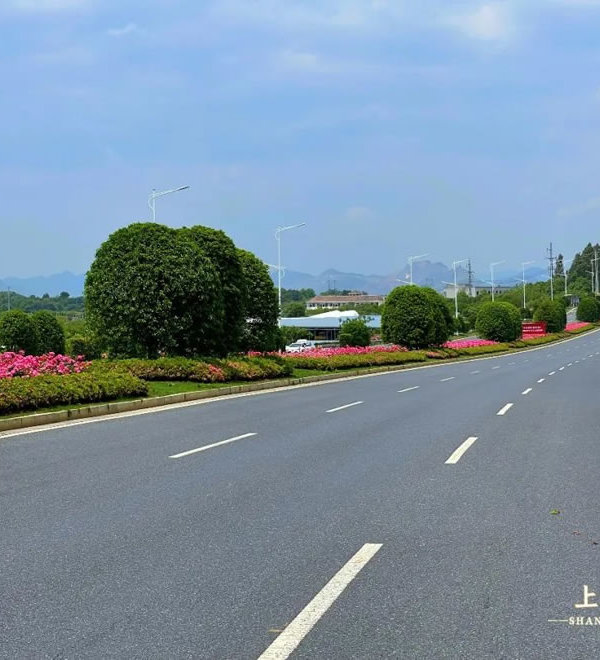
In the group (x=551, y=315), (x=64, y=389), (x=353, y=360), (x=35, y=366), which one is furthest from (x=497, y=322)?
(x=64, y=389)

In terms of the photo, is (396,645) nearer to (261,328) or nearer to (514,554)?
(514,554)

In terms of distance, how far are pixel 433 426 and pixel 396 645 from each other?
998 cm

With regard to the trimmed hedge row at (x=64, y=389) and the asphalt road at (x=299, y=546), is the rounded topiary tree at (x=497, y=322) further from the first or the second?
the asphalt road at (x=299, y=546)

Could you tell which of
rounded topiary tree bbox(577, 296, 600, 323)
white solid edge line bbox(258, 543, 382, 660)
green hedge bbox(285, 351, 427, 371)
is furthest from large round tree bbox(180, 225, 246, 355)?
rounded topiary tree bbox(577, 296, 600, 323)

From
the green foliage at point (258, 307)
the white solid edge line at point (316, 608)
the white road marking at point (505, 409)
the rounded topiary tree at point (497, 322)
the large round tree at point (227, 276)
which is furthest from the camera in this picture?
the rounded topiary tree at point (497, 322)

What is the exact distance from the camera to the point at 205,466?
972 cm

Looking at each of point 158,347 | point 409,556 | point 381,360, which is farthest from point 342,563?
point 381,360

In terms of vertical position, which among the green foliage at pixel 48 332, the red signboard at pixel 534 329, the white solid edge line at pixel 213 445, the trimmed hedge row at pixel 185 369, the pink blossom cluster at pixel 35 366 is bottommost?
the red signboard at pixel 534 329

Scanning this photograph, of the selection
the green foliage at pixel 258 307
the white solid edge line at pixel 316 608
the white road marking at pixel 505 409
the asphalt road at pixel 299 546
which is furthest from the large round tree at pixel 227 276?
the white solid edge line at pixel 316 608

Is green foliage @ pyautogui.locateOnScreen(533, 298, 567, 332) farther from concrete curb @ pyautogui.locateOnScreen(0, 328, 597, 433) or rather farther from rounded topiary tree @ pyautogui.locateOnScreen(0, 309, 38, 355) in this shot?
rounded topiary tree @ pyautogui.locateOnScreen(0, 309, 38, 355)

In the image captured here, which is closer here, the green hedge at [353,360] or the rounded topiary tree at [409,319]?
the green hedge at [353,360]

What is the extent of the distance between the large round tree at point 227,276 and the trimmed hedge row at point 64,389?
8.87 meters

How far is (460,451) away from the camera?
35.6 feet

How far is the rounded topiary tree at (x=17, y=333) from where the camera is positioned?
3647cm
